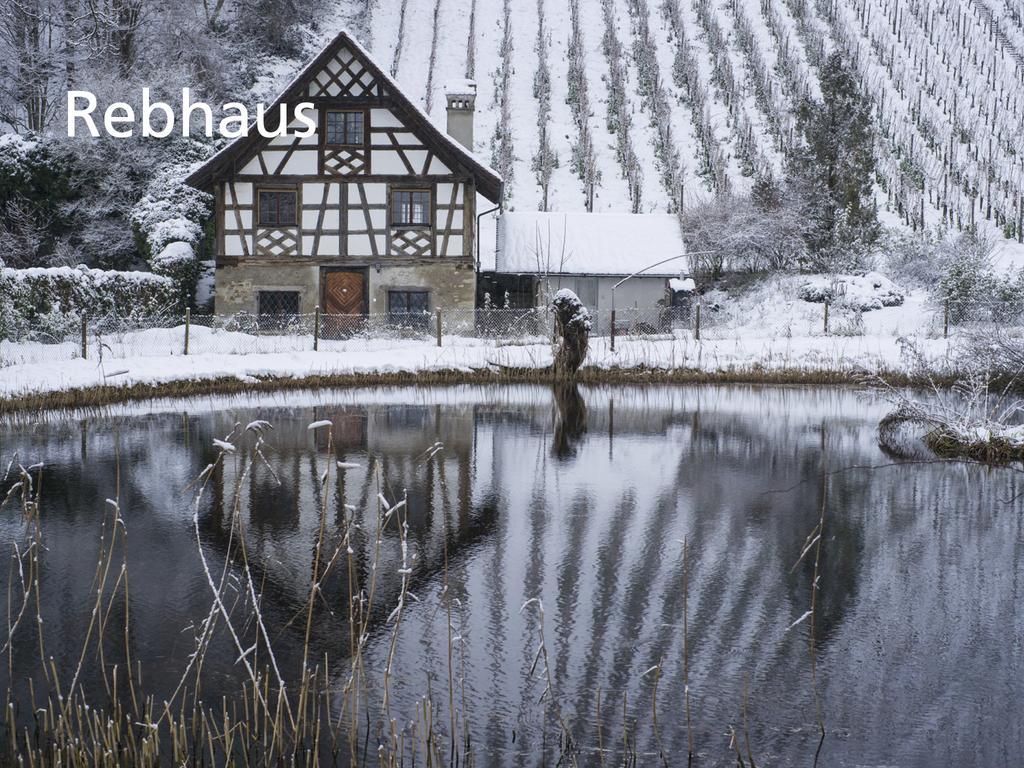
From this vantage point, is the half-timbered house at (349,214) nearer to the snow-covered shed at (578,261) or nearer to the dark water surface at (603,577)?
the snow-covered shed at (578,261)

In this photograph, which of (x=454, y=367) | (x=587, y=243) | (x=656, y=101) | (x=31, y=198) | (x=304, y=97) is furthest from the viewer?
(x=656, y=101)

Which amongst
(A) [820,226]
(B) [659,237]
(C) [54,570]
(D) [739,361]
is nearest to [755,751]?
(C) [54,570]

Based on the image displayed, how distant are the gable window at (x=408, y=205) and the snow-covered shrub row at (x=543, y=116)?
50.1 feet

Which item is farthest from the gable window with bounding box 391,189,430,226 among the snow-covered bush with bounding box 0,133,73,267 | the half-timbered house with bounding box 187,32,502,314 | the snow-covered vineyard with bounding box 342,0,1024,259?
the snow-covered vineyard with bounding box 342,0,1024,259

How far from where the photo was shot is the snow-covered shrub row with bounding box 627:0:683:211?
46.7 meters

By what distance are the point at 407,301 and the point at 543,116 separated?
88.4 ft

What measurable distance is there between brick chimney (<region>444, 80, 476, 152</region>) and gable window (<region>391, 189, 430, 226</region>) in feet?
9.78

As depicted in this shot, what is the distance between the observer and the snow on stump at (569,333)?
20094 millimetres

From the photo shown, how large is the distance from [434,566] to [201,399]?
10612 millimetres

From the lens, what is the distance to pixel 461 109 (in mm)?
29531

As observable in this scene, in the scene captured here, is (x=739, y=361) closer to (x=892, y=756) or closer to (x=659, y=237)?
(x=659, y=237)

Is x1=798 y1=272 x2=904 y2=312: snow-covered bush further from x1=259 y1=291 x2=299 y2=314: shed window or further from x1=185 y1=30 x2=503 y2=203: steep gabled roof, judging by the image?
Result: x1=259 y1=291 x2=299 y2=314: shed window

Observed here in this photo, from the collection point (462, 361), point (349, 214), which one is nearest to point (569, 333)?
point (462, 361)

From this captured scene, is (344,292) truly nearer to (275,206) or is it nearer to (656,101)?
(275,206)
